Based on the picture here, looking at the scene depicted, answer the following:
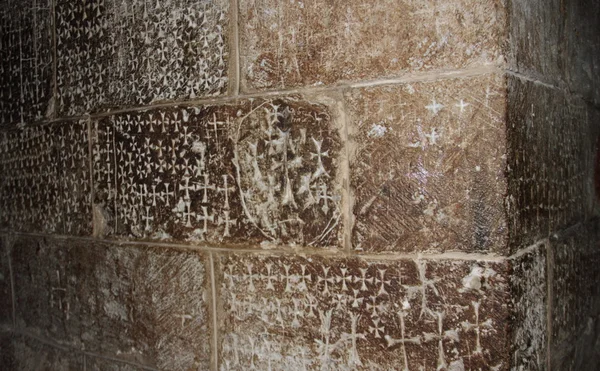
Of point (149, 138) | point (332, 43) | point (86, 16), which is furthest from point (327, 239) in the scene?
point (86, 16)

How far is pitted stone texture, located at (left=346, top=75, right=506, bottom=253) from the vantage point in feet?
4.81

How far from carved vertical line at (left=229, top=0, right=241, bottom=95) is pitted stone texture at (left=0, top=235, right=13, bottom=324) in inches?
62.4

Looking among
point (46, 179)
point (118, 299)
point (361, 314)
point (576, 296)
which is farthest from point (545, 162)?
point (46, 179)

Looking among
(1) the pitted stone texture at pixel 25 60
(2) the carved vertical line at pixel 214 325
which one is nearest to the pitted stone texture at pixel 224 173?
(2) the carved vertical line at pixel 214 325

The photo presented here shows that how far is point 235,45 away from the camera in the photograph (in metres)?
1.82

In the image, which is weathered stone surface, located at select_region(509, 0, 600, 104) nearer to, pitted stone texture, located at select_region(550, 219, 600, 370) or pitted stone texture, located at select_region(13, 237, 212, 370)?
pitted stone texture, located at select_region(550, 219, 600, 370)

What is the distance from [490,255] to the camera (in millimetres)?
1472

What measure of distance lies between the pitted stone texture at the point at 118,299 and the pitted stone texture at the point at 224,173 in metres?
0.13

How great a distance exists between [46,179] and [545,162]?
205 centimetres

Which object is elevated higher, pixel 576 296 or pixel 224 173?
pixel 224 173

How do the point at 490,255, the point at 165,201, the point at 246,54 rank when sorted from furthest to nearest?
the point at 165,201, the point at 246,54, the point at 490,255

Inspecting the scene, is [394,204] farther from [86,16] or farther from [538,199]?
[86,16]

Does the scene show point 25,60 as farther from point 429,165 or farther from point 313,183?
point 429,165

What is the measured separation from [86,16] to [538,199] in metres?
1.87
